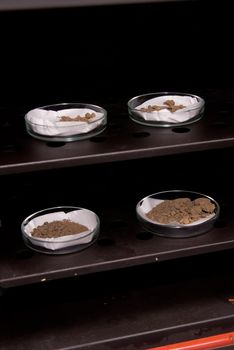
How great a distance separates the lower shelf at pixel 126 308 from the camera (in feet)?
3.46

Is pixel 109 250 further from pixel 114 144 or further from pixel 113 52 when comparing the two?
pixel 113 52

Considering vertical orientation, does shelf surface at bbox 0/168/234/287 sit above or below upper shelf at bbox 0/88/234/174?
below

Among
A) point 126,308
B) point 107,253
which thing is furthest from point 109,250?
point 126,308

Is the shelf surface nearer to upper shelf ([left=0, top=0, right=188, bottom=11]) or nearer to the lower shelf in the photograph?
the lower shelf

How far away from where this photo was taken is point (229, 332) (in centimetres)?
107

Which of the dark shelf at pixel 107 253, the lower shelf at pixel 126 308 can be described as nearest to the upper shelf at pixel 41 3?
the dark shelf at pixel 107 253

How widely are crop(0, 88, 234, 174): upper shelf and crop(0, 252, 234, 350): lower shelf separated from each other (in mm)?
344

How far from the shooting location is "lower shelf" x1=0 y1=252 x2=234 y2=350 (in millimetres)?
1056

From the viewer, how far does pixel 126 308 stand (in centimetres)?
112

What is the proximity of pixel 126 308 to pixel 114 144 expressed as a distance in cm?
36

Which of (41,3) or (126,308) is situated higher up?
(41,3)

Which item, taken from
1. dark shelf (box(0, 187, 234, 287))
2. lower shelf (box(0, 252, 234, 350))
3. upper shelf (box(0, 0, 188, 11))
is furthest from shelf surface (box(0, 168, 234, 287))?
upper shelf (box(0, 0, 188, 11))

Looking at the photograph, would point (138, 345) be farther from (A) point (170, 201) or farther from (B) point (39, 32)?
(B) point (39, 32)

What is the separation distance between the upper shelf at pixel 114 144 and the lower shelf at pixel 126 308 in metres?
0.34
